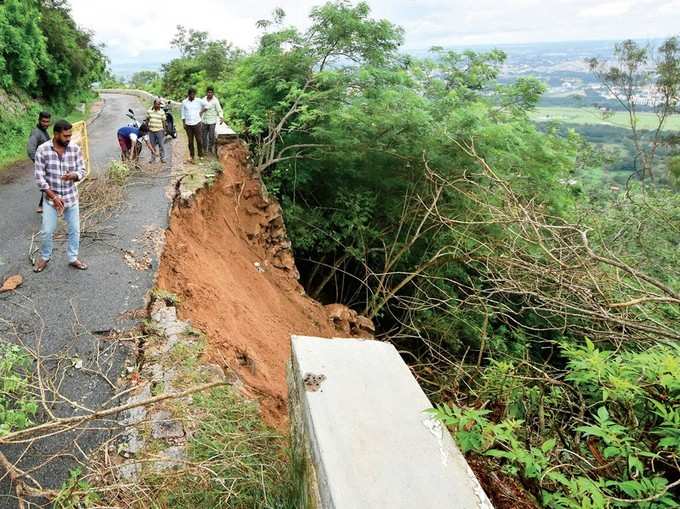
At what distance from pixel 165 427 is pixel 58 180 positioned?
3.75 metres

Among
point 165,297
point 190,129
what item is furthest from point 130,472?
point 190,129

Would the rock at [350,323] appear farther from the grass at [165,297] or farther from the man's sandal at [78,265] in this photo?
the man's sandal at [78,265]

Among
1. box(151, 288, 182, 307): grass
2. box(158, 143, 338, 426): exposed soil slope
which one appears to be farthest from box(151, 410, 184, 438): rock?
box(151, 288, 182, 307): grass

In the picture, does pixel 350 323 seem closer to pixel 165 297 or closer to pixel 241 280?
pixel 241 280

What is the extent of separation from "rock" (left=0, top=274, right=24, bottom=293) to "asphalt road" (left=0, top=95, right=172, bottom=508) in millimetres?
67

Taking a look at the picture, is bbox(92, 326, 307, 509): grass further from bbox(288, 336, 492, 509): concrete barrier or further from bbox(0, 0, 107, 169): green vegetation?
bbox(0, 0, 107, 169): green vegetation

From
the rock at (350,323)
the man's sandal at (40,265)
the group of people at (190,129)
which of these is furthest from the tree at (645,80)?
the man's sandal at (40,265)

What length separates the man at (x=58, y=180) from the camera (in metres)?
5.57

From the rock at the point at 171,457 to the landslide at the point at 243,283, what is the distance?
0.84m

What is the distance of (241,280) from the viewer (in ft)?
27.7

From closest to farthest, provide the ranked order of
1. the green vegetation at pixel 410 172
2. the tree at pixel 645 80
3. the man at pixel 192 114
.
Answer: the green vegetation at pixel 410 172 < the man at pixel 192 114 < the tree at pixel 645 80

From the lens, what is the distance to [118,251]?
6.55 meters

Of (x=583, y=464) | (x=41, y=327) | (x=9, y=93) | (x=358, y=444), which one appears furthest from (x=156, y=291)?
(x=9, y=93)

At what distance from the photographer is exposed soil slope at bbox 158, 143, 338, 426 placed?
5.27 meters
